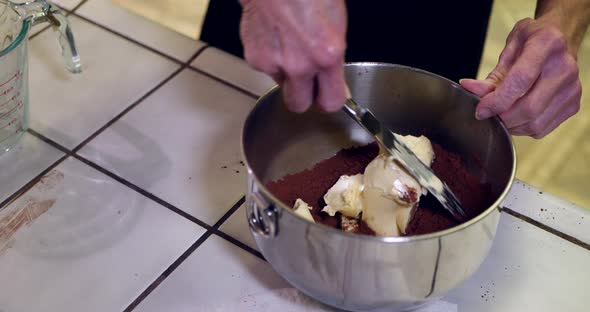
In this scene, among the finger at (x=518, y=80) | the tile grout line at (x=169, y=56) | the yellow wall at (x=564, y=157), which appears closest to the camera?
the finger at (x=518, y=80)

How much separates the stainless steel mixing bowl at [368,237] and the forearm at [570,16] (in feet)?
0.41

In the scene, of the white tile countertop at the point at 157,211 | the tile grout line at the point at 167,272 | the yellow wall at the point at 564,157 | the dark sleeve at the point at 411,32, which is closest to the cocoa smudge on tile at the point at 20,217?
the white tile countertop at the point at 157,211

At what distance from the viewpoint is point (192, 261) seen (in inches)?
20.8

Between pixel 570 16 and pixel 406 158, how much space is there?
22 centimetres

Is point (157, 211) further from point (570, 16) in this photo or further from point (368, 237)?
point (570, 16)

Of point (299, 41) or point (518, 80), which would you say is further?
point (518, 80)

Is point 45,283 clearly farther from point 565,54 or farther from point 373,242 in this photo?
point 565,54

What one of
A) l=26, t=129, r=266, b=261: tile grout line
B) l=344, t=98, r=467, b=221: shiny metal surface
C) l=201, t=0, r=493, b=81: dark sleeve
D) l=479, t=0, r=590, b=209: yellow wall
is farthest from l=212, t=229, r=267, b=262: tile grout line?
l=479, t=0, r=590, b=209: yellow wall

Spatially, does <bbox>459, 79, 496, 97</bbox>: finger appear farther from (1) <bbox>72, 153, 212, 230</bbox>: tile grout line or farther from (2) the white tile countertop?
→ (1) <bbox>72, 153, 212, 230</bbox>: tile grout line

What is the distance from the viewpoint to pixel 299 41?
0.36 m

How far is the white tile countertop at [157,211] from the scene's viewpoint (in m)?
0.51

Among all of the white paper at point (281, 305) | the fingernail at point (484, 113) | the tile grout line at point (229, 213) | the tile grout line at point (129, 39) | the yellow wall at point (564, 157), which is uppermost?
the fingernail at point (484, 113)

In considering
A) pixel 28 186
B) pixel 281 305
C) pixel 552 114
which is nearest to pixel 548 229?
pixel 552 114

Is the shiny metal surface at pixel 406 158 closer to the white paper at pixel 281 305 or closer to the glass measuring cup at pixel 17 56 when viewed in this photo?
the white paper at pixel 281 305
